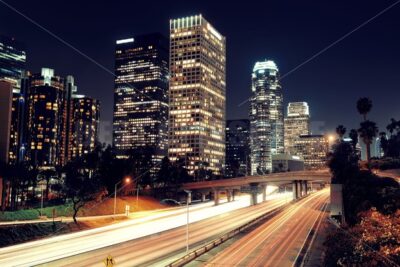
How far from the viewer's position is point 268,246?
191 feet

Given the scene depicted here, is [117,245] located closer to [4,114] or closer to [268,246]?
[268,246]

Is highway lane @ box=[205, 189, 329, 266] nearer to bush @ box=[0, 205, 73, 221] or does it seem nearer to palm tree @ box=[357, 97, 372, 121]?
bush @ box=[0, 205, 73, 221]

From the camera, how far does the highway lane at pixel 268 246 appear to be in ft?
159

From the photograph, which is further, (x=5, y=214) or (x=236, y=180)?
(x=236, y=180)

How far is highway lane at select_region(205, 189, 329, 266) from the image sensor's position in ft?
159

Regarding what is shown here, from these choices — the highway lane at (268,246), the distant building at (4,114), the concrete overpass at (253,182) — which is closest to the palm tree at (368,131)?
the concrete overpass at (253,182)

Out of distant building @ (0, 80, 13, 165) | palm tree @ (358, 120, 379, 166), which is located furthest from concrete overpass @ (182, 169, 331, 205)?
distant building @ (0, 80, 13, 165)

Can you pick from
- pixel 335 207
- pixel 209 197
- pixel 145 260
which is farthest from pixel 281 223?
pixel 209 197

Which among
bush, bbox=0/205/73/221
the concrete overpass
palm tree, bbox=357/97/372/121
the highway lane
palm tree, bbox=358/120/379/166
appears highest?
palm tree, bbox=357/97/372/121

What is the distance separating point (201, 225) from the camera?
84.8 m

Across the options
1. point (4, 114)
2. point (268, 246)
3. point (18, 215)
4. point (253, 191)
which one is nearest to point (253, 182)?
point (253, 191)

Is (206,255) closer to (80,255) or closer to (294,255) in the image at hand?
(294,255)

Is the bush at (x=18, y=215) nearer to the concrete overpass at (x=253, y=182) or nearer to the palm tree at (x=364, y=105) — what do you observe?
the concrete overpass at (x=253, y=182)

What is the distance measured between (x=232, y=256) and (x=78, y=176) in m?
69.9
